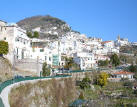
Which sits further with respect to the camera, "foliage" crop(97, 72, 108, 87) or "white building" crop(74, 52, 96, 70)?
"white building" crop(74, 52, 96, 70)

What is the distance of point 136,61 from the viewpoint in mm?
96562

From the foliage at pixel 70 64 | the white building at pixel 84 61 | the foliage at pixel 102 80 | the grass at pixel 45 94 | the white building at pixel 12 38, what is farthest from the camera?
the white building at pixel 84 61

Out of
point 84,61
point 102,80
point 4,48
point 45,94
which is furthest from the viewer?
point 84,61

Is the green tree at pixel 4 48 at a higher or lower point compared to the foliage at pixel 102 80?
higher

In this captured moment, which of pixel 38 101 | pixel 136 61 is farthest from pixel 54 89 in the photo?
pixel 136 61

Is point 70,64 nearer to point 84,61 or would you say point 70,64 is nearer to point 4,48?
point 84,61

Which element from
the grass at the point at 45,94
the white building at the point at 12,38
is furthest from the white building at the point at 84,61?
the white building at the point at 12,38

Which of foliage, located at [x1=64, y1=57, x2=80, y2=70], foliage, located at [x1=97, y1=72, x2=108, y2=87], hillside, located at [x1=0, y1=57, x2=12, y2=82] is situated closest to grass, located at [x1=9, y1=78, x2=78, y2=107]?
hillside, located at [x1=0, y1=57, x2=12, y2=82]

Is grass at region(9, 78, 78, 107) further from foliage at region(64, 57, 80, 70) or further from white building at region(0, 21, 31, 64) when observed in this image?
foliage at region(64, 57, 80, 70)

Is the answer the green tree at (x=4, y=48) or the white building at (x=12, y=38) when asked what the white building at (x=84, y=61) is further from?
the green tree at (x=4, y=48)

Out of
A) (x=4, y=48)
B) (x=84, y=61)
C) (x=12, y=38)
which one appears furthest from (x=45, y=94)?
(x=84, y=61)

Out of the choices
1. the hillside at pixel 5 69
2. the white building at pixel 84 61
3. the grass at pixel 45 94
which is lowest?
the grass at pixel 45 94

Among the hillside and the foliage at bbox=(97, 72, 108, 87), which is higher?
the hillside

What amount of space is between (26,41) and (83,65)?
29147 millimetres
